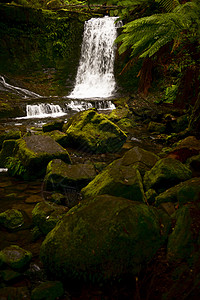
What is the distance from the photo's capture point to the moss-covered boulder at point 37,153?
495 cm

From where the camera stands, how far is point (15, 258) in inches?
99.0

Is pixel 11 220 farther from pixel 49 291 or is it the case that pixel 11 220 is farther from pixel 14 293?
pixel 49 291

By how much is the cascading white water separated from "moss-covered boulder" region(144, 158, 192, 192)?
11.8 meters

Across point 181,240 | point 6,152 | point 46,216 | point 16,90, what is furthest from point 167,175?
point 16,90

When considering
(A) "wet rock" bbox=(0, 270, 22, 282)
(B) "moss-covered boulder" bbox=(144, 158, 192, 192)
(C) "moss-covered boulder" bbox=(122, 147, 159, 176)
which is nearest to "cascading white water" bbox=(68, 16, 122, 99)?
(C) "moss-covered boulder" bbox=(122, 147, 159, 176)

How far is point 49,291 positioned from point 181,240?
126 cm

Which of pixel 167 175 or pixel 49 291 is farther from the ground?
pixel 167 175

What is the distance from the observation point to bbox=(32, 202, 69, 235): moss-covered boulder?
125 inches

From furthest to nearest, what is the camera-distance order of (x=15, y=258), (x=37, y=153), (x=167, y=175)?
(x=37, y=153)
(x=167, y=175)
(x=15, y=258)

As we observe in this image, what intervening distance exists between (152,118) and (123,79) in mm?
6585

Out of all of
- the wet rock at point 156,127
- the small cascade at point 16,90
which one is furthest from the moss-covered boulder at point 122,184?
the small cascade at point 16,90

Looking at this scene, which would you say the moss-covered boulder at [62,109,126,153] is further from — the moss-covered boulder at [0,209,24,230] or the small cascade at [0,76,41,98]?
the small cascade at [0,76,41,98]

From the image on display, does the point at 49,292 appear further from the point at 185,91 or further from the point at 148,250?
the point at 185,91

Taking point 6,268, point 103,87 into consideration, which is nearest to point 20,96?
point 103,87
